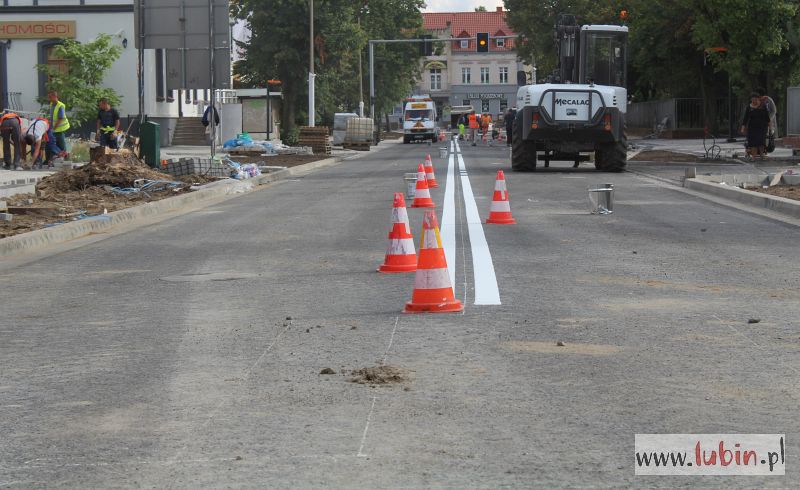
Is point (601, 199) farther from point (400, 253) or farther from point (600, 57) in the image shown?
point (600, 57)

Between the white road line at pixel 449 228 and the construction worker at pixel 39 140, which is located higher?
the construction worker at pixel 39 140

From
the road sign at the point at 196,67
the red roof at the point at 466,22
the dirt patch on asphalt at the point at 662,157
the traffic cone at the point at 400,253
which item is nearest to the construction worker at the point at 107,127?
the road sign at the point at 196,67

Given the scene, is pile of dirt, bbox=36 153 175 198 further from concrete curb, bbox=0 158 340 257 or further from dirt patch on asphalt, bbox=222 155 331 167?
dirt patch on asphalt, bbox=222 155 331 167

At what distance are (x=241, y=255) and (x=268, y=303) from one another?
3.55m

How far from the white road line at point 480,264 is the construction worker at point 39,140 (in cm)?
1436

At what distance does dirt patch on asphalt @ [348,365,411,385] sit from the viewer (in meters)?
6.37

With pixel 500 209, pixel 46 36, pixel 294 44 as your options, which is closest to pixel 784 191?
pixel 500 209

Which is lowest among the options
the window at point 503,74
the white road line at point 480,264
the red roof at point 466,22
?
the white road line at point 480,264

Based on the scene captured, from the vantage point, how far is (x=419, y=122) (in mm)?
79125

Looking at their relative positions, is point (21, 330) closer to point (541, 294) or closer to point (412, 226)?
point (541, 294)

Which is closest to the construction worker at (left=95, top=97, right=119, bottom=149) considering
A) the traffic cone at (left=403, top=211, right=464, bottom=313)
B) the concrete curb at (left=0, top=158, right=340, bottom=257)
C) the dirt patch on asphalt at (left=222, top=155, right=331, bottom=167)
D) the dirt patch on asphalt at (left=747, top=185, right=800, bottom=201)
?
the concrete curb at (left=0, top=158, right=340, bottom=257)

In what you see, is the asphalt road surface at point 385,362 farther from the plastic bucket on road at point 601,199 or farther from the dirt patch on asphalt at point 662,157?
the dirt patch on asphalt at point 662,157

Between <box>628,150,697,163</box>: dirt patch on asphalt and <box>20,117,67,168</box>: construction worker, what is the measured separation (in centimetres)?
1586

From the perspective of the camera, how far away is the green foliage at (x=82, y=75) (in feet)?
152
